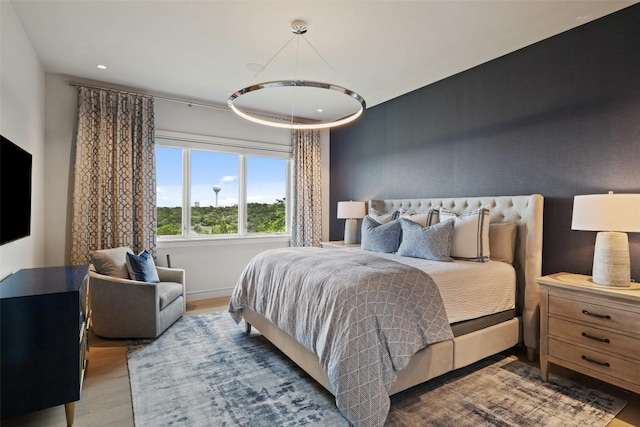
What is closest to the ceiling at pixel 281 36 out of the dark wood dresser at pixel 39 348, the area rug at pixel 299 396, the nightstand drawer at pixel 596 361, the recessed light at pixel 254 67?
the recessed light at pixel 254 67

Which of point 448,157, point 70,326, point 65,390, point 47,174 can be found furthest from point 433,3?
point 47,174

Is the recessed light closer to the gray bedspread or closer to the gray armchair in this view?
the gray bedspread

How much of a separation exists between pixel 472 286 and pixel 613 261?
92 cm

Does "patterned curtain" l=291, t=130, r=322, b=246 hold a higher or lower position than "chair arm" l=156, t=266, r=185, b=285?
higher

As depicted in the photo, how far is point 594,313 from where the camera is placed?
88.5 inches

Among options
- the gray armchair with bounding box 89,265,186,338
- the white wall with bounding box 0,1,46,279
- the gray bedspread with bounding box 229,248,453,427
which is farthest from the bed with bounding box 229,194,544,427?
Result: the white wall with bounding box 0,1,46,279

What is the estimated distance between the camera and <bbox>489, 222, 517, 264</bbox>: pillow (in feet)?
10.00

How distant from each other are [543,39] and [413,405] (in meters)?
3.29

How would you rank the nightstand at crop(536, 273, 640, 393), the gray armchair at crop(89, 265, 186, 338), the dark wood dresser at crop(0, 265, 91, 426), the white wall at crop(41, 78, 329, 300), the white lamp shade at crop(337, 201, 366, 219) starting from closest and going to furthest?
the dark wood dresser at crop(0, 265, 91, 426) < the nightstand at crop(536, 273, 640, 393) < the gray armchair at crop(89, 265, 186, 338) < the white wall at crop(41, 78, 329, 300) < the white lamp shade at crop(337, 201, 366, 219)

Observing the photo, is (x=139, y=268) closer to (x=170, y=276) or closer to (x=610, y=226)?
(x=170, y=276)

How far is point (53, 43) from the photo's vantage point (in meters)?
3.13

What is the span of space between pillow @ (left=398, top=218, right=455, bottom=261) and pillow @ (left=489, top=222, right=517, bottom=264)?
1.35 ft

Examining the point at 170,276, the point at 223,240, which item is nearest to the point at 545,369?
the point at 170,276

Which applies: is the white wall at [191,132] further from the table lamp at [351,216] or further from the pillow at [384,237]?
the pillow at [384,237]
